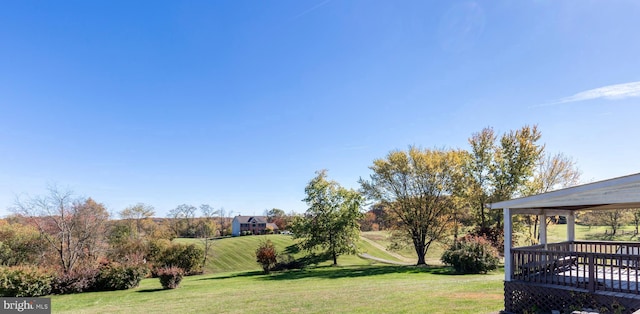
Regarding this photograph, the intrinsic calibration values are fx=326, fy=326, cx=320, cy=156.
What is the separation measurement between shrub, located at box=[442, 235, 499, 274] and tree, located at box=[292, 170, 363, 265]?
13.2 m

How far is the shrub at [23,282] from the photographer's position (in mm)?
15141

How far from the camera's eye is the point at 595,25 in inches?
520

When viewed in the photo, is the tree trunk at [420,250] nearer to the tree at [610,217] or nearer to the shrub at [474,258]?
the shrub at [474,258]

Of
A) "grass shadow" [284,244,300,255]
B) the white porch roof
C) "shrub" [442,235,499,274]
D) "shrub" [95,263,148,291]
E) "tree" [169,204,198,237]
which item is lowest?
"grass shadow" [284,244,300,255]

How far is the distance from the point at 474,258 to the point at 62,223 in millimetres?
27141

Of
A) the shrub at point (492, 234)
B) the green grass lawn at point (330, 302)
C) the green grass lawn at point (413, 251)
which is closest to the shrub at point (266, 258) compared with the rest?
the green grass lawn at point (413, 251)

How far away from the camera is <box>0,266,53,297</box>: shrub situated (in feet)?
49.7

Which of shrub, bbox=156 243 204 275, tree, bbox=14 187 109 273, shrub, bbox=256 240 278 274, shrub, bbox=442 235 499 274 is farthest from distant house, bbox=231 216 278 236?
shrub, bbox=442 235 499 274

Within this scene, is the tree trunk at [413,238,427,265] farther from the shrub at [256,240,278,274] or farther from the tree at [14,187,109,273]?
the tree at [14,187,109,273]

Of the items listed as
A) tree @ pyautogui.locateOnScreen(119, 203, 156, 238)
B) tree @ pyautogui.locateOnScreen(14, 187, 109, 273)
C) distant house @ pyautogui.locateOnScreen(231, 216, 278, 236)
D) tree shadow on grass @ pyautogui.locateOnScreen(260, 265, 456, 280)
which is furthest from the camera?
distant house @ pyautogui.locateOnScreen(231, 216, 278, 236)

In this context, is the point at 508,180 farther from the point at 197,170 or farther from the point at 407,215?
the point at 197,170

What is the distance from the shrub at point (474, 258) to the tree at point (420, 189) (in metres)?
6.75

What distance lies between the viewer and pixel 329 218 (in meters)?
31.1

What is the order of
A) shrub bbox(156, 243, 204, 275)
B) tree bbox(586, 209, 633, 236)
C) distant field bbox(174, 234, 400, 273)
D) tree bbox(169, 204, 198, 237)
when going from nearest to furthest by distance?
shrub bbox(156, 243, 204, 275)
distant field bbox(174, 234, 400, 273)
tree bbox(586, 209, 633, 236)
tree bbox(169, 204, 198, 237)
